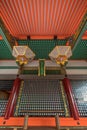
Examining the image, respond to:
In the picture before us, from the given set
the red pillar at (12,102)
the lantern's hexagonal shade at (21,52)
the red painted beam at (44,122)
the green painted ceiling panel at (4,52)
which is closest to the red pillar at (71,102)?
the red painted beam at (44,122)

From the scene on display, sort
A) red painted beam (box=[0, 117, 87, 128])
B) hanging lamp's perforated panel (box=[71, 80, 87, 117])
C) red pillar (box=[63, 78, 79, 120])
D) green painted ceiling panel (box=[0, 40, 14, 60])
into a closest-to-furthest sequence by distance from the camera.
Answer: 1. red painted beam (box=[0, 117, 87, 128])
2. red pillar (box=[63, 78, 79, 120])
3. hanging lamp's perforated panel (box=[71, 80, 87, 117])
4. green painted ceiling panel (box=[0, 40, 14, 60])

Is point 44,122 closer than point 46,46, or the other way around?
point 44,122

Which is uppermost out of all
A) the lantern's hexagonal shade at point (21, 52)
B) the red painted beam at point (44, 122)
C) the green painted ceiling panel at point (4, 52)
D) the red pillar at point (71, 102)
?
the green painted ceiling panel at point (4, 52)

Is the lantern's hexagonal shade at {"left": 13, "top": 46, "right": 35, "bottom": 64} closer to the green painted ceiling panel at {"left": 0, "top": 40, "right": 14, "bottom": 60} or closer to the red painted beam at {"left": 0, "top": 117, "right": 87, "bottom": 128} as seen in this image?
the green painted ceiling panel at {"left": 0, "top": 40, "right": 14, "bottom": 60}

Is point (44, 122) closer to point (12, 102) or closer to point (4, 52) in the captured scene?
point (12, 102)

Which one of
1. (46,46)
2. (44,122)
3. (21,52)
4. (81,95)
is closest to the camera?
(44,122)

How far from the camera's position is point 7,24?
2771mm

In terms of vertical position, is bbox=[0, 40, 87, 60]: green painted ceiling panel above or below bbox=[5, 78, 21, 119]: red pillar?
above

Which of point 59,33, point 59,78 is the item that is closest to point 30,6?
point 59,33

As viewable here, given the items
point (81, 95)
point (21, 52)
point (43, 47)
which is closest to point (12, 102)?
point (21, 52)

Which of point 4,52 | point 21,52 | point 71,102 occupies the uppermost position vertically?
point 4,52

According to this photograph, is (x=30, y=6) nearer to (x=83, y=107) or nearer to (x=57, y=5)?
(x=57, y=5)

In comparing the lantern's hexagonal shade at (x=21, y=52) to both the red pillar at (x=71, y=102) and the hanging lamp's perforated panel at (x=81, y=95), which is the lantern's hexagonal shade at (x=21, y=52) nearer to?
the red pillar at (x=71, y=102)

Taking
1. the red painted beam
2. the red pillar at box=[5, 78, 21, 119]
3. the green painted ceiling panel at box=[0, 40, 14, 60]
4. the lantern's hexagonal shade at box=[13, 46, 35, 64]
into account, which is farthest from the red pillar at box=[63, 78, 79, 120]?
the green painted ceiling panel at box=[0, 40, 14, 60]
